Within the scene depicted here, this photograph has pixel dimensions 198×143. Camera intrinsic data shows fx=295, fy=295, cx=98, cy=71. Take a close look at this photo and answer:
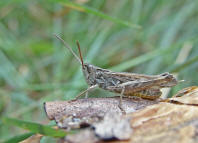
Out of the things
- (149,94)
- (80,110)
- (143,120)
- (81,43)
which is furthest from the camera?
(81,43)

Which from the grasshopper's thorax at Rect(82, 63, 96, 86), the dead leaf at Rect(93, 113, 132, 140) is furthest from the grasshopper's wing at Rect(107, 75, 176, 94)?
the dead leaf at Rect(93, 113, 132, 140)

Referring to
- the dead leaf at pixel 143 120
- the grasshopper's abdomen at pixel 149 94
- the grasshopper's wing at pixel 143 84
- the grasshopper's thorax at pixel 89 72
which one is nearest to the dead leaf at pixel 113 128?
the dead leaf at pixel 143 120

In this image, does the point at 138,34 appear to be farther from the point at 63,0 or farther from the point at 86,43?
the point at 63,0

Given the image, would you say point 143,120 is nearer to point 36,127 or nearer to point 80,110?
A: point 80,110

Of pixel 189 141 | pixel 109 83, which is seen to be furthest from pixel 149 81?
pixel 189 141

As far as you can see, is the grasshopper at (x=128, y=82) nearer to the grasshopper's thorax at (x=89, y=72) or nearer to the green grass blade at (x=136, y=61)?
the grasshopper's thorax at (x=89, y=72)

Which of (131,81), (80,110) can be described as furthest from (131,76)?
(80,110)
